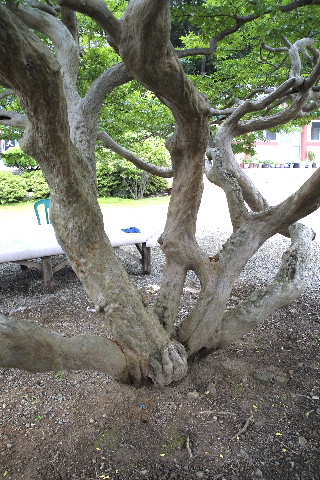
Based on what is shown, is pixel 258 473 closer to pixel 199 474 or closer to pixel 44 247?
pixel 199 474

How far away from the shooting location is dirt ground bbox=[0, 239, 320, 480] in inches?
83.7

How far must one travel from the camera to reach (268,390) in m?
2.78

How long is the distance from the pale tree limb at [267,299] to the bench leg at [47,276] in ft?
8.98

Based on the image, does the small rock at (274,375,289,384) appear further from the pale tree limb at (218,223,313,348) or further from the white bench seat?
the white bench seat

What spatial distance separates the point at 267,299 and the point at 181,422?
3.55ft

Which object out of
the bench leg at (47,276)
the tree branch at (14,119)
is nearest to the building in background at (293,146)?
the bench leg at (47,276)

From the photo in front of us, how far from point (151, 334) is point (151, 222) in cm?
828

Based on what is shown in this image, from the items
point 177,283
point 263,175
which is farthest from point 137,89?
point 263,175

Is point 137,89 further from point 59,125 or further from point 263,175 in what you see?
point 263,175

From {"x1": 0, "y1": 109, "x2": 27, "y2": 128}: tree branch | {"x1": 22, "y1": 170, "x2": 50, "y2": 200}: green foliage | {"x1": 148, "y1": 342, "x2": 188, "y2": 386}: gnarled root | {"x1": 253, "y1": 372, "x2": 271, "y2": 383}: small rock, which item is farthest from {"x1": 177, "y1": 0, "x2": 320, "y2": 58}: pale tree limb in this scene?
{"x1": 22, "y1": 170, "x2": 50, "y2": 200}: green foliage

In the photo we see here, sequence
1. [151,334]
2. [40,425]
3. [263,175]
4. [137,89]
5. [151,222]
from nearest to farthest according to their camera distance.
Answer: [40,425] < [151,334] < [137,89] < [151,222] < [263,175]

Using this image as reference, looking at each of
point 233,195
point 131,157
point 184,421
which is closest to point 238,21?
point 233,195

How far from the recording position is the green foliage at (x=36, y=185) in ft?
50.8

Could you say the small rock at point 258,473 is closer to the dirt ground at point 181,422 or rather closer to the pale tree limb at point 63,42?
the dirt ground at point 181,422
